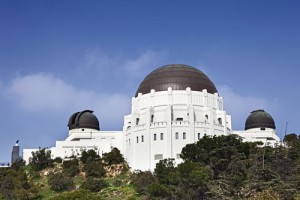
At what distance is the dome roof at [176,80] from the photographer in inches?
3216

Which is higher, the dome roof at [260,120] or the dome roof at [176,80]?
the dome roof at [176,80]

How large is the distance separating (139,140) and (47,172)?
14.4 meters

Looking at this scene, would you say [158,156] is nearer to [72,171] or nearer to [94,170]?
[94,170]

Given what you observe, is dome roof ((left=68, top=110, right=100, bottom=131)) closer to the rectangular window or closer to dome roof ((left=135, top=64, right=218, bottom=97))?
dome roof ((left=135, top=64, right=218, bottom=97))

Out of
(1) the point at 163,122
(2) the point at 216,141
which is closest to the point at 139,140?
(1) the point at 163,122

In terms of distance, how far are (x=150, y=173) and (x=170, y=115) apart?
9.95 m

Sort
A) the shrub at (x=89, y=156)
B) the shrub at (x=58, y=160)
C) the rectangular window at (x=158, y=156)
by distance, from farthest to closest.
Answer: the shrub at (x=58, y=160)
the shrub at (x=89, y=156)
the rectangular window at (x=158, y=156)

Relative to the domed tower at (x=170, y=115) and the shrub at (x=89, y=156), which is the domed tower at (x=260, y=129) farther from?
the shrub at (x=89, y=156)

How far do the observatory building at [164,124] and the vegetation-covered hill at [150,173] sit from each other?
286cm

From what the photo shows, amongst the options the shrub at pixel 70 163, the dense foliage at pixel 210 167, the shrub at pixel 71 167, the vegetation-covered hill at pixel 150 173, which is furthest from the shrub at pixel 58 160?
the dense foliage at pixel 210 167

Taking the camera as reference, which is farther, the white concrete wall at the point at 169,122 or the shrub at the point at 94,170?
the white concrete wall at the point at 169,122

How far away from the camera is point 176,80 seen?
269 feet

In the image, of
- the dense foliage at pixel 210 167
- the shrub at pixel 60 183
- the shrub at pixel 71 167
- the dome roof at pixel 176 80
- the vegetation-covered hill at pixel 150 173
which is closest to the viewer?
the dense foliage at pixel 210 167

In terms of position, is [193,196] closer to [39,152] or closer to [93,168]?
[93,168]
